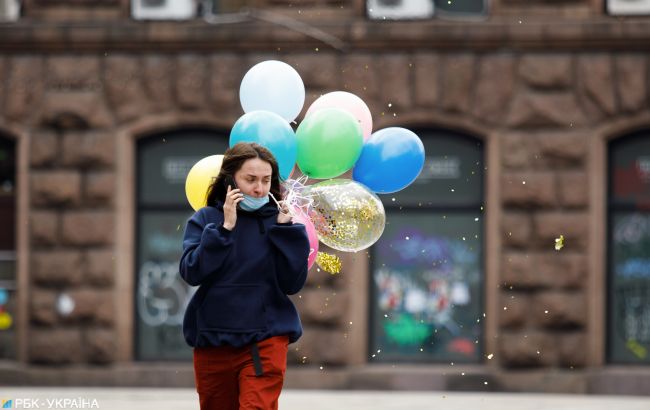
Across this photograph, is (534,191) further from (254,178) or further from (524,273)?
(254,178)

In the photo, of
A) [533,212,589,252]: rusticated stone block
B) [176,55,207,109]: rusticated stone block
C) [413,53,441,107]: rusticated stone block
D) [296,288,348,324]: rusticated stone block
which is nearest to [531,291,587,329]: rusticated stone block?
[533,212,589,252]: rusticated stone block

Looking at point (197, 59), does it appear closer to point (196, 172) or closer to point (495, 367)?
point (495, 367)

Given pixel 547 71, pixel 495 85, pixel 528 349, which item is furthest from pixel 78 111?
pixel 528 349

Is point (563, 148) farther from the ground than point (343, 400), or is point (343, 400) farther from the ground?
point (563, 148)

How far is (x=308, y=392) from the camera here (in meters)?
12.1

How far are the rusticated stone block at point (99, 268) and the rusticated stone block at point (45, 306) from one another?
0.39 meters

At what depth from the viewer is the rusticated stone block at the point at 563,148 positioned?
1200cm

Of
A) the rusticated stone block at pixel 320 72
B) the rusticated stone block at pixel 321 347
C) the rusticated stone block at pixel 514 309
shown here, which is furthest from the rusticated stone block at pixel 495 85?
the rusticated stone block at pixel 321 347

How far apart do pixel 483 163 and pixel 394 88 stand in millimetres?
1107

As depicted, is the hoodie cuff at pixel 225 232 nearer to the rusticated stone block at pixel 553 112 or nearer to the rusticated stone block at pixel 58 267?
the rusticated stone block at pixel 553 112

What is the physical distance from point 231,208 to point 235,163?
201mm

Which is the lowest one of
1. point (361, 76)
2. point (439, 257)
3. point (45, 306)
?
point (45, 306)

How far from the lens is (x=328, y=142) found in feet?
19.8

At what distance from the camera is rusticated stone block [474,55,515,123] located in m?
12.1
